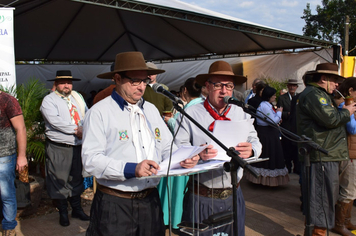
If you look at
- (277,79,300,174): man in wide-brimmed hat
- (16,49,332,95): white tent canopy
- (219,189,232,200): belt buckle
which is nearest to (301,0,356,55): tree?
(16,49,332,95): white tent canopy

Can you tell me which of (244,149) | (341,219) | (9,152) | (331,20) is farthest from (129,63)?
(331,20)

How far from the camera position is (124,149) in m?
2.31

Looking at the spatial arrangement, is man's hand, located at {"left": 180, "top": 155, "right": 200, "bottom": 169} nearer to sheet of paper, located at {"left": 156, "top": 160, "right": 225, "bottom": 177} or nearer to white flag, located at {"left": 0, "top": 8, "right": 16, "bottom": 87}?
sheet of paper, located at {"left": 156, "top": 160, "right": 225, "bottom": 177}

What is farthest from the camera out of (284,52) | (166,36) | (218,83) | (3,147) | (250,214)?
(166,36)

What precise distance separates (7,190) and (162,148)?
2392 mm

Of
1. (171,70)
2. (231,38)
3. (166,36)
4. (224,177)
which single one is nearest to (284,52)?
(231,38)

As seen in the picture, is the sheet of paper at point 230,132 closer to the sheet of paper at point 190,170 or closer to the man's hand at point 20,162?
the sheet of paper at point 190,170

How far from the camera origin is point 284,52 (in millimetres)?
11258

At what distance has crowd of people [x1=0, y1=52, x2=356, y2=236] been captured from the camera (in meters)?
2.32

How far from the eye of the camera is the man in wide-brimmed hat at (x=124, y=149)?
89.5 inches

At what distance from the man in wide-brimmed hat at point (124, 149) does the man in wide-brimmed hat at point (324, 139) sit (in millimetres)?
2078

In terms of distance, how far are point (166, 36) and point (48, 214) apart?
9.56m

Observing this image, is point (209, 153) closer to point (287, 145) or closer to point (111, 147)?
point (111, 147)

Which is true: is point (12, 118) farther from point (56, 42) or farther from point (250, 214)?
point (56, 42)
